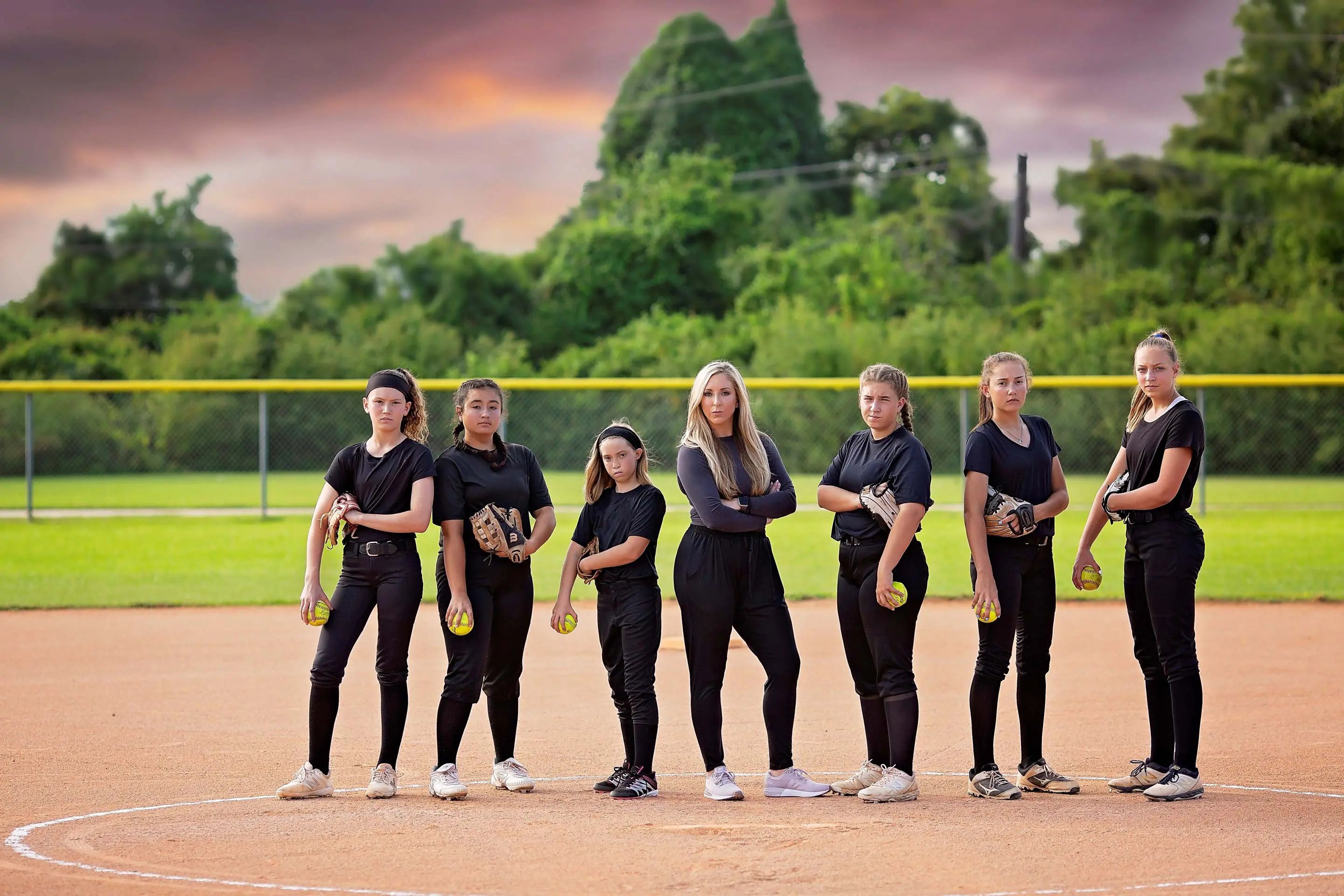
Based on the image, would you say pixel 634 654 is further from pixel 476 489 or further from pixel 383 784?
pixel 383 784

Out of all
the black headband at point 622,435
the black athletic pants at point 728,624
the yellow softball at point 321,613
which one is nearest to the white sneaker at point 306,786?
the yellow softball at point 321,613

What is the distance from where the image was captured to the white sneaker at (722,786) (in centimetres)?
560

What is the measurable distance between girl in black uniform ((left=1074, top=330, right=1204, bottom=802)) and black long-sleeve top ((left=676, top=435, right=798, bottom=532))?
1384 millimetres

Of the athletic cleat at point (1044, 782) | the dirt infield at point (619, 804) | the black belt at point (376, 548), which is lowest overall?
the dirt infield at point (619, 804)

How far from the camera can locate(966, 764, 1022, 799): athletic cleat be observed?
563 cm

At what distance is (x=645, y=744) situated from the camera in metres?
5.70

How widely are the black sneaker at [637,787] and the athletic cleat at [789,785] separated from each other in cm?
47

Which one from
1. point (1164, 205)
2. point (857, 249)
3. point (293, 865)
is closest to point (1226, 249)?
point (1164, 205)

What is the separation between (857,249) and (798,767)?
3521 cm

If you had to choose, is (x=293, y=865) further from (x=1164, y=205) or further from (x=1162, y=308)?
(x=1164, y=205)

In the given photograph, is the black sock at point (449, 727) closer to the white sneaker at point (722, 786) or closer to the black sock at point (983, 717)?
the white sneaker at point (722, 786)

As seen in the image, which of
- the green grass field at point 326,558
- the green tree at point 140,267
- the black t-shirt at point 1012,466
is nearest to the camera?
the black t-shirt at point 1012,466

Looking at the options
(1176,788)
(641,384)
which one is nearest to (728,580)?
(1176,788)

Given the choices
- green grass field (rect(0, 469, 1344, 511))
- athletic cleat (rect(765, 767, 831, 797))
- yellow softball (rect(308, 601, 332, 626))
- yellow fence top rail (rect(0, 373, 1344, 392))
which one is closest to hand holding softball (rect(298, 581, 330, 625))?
yellow softball (rect(308, 601, 332, 626))
